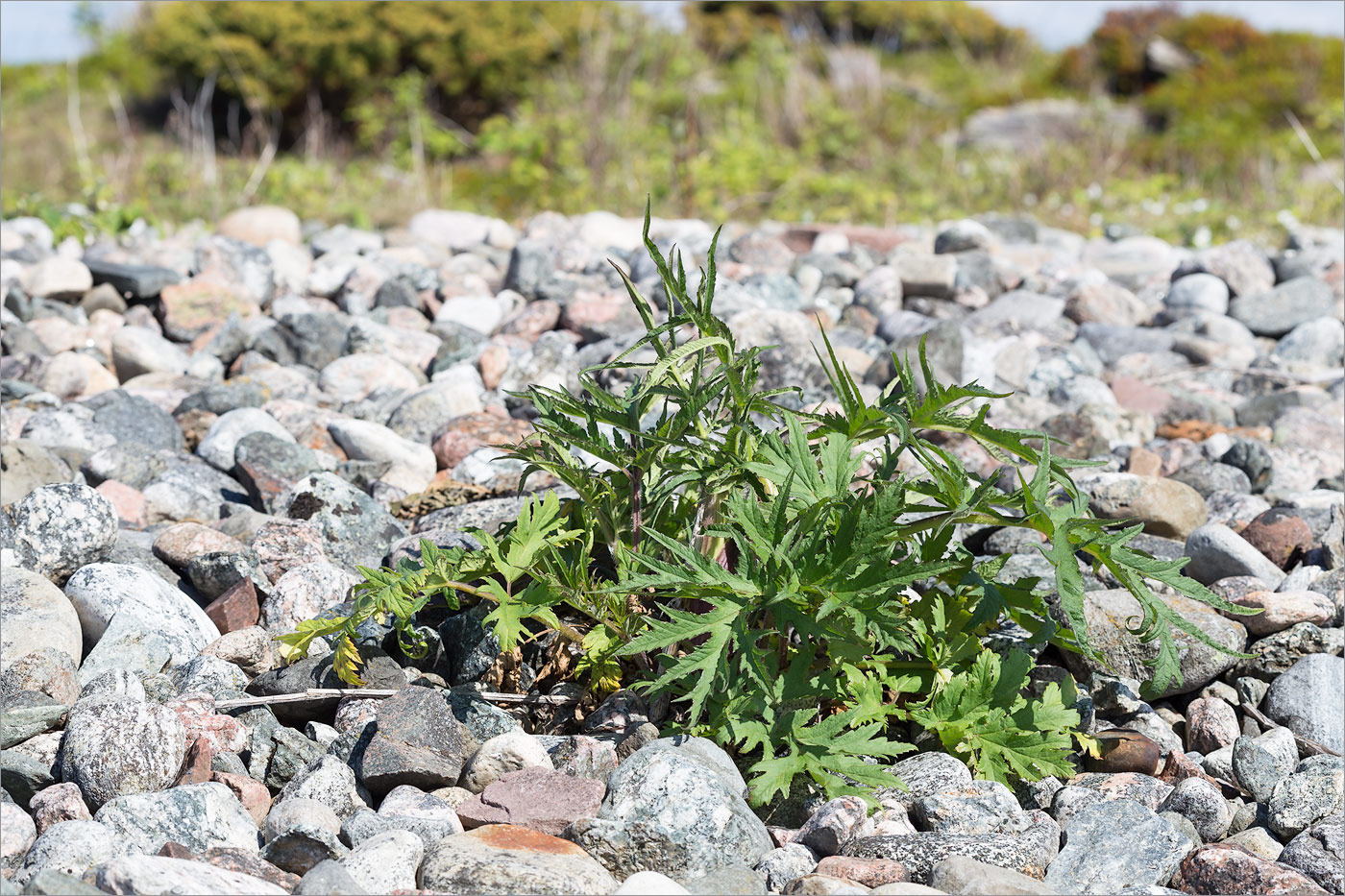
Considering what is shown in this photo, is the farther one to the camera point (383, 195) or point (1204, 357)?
point (383, 195)

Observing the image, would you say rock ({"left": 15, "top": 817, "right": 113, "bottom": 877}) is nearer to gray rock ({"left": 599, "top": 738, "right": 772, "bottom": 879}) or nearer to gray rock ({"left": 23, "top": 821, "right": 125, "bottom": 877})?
gray rock ({"left": 23, "top": 821, "right": 125, "bottom": 877})

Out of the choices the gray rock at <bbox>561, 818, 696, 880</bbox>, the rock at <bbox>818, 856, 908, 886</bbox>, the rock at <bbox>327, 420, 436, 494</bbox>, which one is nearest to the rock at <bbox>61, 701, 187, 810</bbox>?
the gray rock at <bbox>561, 818, 696, 880</bbox>

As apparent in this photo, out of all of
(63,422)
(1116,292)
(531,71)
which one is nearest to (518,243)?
(63,422)

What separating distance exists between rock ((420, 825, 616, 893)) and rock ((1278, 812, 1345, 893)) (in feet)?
4.18

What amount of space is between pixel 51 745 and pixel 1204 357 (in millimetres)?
4622

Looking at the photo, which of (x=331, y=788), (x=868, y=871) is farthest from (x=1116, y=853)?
(x=331, y=788)

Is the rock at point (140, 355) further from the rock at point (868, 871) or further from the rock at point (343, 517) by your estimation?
the rock at point (868, 871)

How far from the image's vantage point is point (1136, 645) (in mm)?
2709

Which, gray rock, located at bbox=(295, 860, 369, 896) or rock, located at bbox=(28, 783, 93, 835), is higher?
gray rock, located at bbox=(295, 860, 369, 896)

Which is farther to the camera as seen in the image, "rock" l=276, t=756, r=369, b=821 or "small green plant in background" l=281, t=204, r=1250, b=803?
"rock" l=276, t=756, r=369, b=821

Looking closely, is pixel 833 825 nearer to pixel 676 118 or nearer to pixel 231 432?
pixel 231 432

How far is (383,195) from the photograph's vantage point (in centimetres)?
883

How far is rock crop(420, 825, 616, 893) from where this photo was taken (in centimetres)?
189

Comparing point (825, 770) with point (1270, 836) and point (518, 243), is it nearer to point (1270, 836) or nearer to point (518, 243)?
point (1270, 836)
